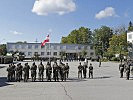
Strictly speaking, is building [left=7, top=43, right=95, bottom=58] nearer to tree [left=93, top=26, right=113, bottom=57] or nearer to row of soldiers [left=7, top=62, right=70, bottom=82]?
tree [left=93, top=26, right=113, bottom=57]

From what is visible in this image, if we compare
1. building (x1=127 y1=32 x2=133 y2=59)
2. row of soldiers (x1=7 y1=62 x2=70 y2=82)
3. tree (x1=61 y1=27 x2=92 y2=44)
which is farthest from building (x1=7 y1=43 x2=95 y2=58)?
row of soldiers (x1=7 y1=62 x2=70 y2=82)

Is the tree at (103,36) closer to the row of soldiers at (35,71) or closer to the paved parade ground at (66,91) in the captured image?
the row of soldiers at (35,71)

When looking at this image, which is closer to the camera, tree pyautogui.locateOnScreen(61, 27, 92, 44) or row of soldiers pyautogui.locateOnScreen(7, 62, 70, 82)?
A: row of soldiers pyautogui.locateOnScreen(7, 62, 70, 82)

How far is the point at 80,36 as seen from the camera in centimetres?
13200

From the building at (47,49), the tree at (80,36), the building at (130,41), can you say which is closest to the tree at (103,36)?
the tree at (80,36)

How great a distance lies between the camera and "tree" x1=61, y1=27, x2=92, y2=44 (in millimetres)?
129750

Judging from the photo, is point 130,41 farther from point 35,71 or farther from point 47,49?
point 35,71

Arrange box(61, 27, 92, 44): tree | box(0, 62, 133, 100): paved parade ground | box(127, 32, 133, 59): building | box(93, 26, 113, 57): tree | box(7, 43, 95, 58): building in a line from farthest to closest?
box(61, 27, 92, 44): tree, box(93, 26, 113, 57): tree, box(7, 43, 95, 58): building, box(127, 32, 133, 59): building, box(0, 62, 133, 100): paved parade ground

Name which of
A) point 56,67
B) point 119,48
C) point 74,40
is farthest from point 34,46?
point 56,67

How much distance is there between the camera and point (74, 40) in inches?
5089

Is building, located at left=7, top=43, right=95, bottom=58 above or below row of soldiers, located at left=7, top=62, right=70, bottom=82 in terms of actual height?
above

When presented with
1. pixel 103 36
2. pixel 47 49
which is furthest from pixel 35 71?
pixel 103 36

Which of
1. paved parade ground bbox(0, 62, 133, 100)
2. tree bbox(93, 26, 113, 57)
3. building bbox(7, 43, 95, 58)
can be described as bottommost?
paved parade ground bbox(0, 62, 133, 100)

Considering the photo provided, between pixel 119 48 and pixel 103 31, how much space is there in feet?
131
